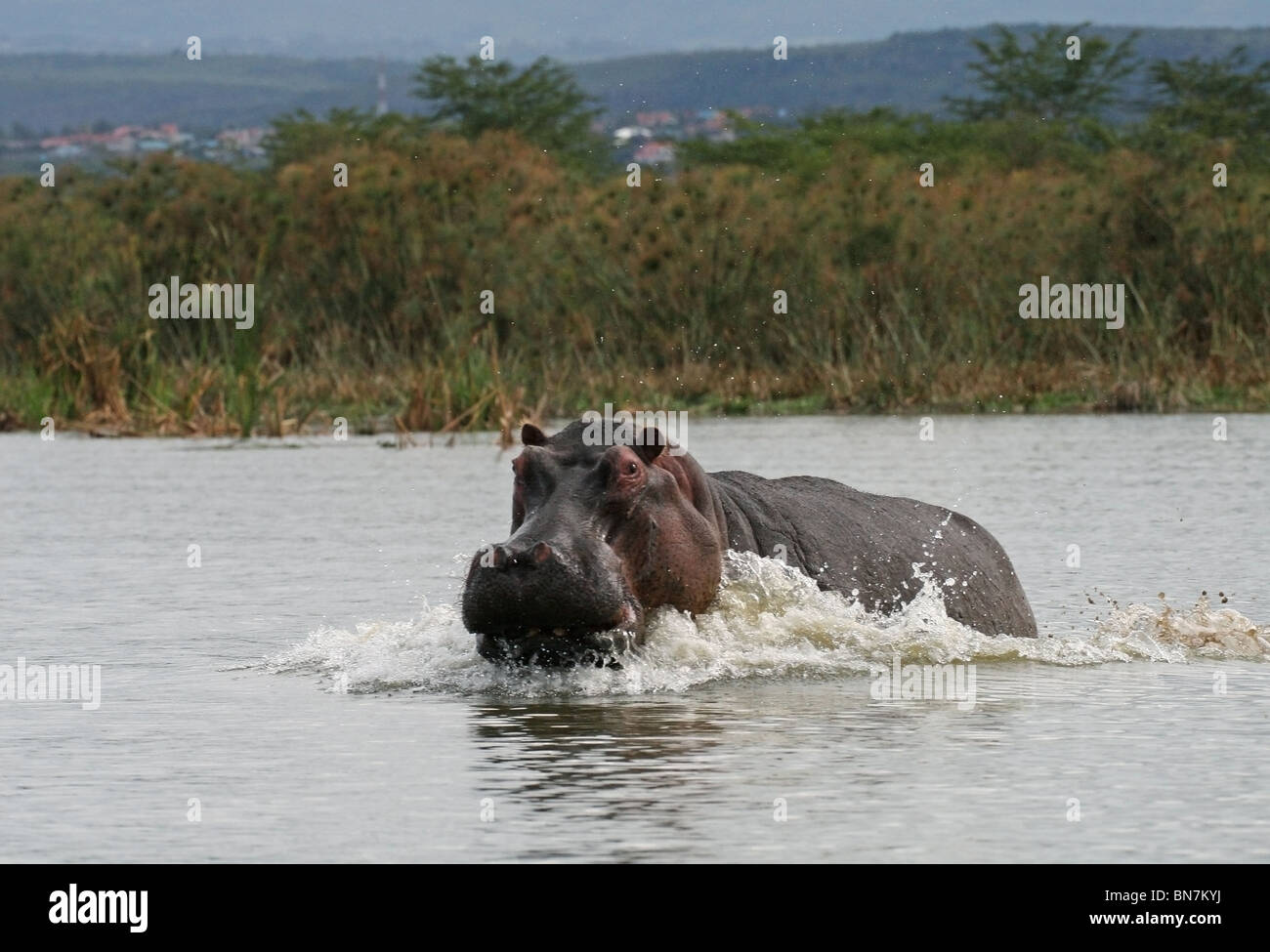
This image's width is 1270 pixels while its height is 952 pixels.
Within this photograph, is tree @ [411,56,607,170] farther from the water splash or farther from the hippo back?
the water splash

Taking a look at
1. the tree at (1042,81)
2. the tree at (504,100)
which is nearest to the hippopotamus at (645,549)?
the tree at (504,100)

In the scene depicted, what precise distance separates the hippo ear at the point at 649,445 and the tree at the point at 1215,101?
1332 inches

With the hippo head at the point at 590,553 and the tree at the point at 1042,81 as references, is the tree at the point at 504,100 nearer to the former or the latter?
the tree at the point at 1042,81

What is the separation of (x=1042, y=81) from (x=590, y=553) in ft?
187

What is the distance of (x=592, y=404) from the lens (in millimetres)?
24531

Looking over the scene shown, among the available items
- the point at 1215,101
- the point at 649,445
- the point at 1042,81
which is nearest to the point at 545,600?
the point at 649,445

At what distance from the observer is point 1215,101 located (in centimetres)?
4831

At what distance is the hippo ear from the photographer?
8320mm

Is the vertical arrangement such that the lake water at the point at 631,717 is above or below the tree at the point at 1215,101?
below

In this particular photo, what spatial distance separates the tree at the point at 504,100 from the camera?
52.8m

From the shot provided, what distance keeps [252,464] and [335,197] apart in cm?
960

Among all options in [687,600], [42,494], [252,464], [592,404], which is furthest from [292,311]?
[687,600]

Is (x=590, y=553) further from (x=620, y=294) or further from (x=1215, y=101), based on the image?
(x=1215, y=101)
